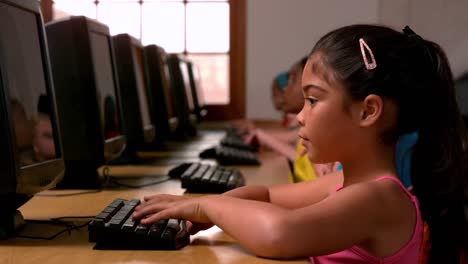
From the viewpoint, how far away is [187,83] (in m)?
3.78

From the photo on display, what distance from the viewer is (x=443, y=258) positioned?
4.11 feet

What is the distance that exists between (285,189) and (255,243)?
40cm

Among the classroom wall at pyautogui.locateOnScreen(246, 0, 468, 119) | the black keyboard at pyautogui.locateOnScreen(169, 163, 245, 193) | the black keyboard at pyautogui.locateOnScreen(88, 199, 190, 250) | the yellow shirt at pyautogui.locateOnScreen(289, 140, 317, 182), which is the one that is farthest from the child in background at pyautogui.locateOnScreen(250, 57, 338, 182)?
the classroom wall at pyautogui.locateOnScreen(246, 0, 468, 119)

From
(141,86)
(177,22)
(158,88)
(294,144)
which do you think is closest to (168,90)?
(158,88)

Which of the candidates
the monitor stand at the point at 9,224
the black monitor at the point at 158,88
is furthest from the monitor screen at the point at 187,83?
the monitor stand at the point at 9,224

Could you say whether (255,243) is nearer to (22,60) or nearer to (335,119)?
(335,119)

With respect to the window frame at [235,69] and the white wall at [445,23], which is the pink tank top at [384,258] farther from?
the window frame at [235,69]

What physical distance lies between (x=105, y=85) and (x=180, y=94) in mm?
1592

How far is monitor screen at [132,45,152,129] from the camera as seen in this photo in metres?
2.25

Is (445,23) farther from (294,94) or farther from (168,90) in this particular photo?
(168,90)

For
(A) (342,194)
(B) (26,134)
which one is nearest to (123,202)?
(B) (26,134)

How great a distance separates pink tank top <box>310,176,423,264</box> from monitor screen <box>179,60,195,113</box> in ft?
8.30

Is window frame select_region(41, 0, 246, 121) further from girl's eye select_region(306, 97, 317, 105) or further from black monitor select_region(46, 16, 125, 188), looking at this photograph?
girl's eye select_region(306, 97, 317, 105)

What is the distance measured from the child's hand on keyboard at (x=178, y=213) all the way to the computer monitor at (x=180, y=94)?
2045 mm
